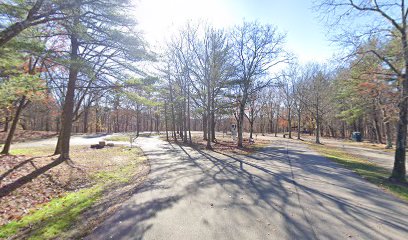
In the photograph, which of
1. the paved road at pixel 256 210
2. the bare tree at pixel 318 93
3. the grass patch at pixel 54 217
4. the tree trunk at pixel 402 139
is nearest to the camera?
the paved road at pixel 256 210

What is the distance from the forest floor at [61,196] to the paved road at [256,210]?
61cm

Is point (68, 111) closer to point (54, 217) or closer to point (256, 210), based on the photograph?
point (54, 217)

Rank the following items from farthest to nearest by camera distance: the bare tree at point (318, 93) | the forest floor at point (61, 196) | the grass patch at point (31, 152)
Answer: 1. the bare tree at point (318, 93)
2. the grass patch at point (31, 152)
3. the forest floor at point (61, 196)

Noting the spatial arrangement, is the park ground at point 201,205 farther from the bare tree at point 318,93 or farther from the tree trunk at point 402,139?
the bare tree at point 318,93

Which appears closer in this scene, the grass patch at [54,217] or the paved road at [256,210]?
the paved road at [256,210]

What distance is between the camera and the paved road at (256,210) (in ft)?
13.6

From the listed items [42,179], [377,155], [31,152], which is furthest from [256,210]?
[377,155]

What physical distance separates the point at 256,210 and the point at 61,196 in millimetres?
6127

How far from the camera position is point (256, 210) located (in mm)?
5164

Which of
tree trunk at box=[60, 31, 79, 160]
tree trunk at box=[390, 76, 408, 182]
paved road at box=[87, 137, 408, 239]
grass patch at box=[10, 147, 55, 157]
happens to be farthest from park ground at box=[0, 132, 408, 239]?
grass patch at box=[10, 147, 55, 157]

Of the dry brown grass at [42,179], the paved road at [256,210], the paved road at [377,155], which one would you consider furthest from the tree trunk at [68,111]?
the paved road at [377,155]

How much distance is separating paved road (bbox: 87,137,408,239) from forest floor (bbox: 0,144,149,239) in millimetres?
611

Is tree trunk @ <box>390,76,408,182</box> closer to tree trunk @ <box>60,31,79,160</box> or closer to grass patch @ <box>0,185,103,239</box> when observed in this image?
grass patch @ <box>0,185,103,239</box>

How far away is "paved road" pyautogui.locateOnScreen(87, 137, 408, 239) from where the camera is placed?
4141mm
